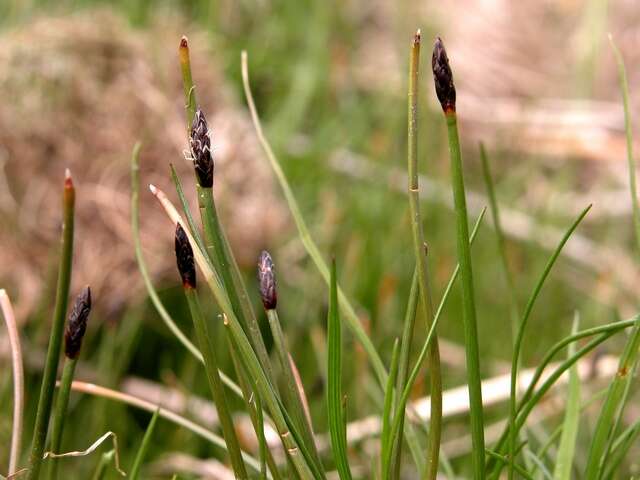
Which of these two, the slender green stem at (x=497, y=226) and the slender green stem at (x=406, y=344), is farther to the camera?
the slender green stem at (x=497, y=226)

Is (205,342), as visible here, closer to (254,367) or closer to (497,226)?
(254,367)

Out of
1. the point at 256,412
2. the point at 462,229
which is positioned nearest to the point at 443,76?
the point at 462,229

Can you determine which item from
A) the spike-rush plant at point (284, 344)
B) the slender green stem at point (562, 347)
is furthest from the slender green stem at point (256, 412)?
the slender green stem at point (562, 347)

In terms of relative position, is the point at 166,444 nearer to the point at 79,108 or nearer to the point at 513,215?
the point at 79,108

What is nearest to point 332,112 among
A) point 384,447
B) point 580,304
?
point 580,304

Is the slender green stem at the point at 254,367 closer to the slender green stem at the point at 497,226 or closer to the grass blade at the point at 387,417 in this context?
the grass blade at the point at 387,417

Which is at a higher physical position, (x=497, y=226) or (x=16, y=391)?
(x=497, y=226)

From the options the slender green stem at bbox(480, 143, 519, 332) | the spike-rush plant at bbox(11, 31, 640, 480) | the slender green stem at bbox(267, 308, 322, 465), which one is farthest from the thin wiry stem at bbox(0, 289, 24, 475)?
the slender green stem at bbox(480, 143, 519, 332)
